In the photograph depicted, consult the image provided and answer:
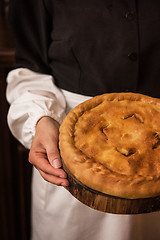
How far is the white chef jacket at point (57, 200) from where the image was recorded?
874 millimetres

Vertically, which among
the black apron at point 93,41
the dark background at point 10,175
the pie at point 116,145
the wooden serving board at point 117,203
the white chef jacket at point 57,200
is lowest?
the dark background at point 10,175

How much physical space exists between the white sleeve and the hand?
4cm

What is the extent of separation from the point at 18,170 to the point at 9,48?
74 cm

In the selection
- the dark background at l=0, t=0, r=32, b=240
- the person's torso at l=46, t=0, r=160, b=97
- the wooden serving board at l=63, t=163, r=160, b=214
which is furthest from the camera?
the dark background at l=0, t=0, r=32, b=240

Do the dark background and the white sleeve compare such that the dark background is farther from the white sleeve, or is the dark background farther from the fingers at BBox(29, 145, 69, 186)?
the fingers at BBox(29, 145, 69, 186)

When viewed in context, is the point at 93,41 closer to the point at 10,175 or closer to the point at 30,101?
the point at 30,101

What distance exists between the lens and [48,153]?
680mm

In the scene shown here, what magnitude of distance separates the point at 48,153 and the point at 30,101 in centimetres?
29

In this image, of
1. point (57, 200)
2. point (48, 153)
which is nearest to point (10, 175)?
point (57, 200)

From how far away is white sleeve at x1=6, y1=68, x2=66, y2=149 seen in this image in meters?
0.87

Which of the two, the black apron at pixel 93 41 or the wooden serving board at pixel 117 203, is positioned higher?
the black apron at pixel 93 41

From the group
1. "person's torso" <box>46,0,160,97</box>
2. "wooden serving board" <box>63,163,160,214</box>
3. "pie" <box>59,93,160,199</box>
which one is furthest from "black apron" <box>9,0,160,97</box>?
"wooden serving board" <box>63,163,160,214</box>

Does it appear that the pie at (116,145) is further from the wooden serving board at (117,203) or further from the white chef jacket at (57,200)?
the white chef jacket at (57,200)

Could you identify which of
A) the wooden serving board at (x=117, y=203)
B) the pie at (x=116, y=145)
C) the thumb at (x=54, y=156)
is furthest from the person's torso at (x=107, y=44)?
the wooden serving board at (x=117, y=203)
